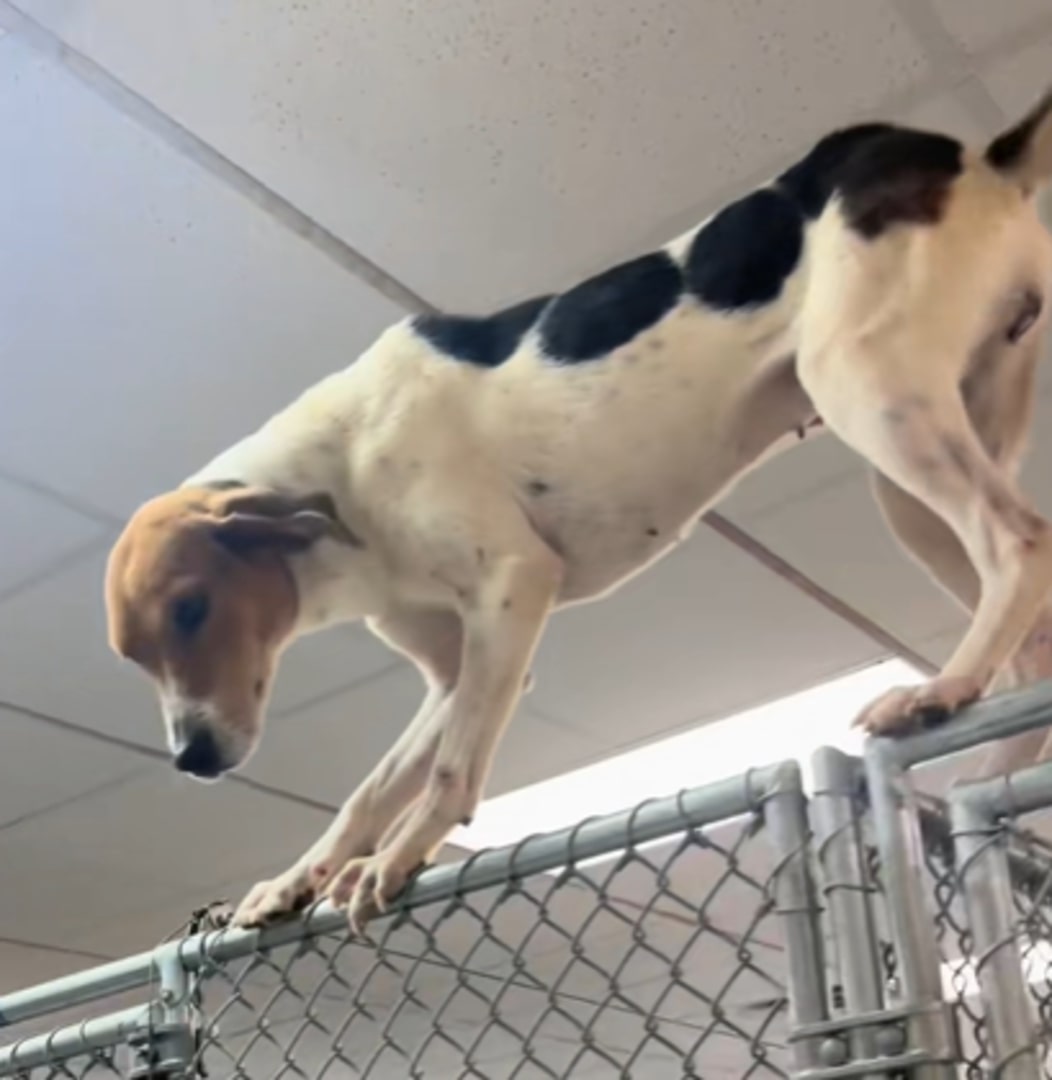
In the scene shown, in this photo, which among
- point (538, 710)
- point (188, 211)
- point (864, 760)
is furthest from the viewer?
point (538, 710)

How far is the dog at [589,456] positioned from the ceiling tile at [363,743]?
1303 millimetres

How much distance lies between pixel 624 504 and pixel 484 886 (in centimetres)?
30

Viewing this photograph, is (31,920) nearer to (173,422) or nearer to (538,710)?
(538,710)

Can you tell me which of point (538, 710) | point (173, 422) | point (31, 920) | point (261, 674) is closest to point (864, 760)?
point (261, 674)

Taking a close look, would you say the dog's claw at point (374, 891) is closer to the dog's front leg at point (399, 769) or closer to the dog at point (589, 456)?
the dog at point (589, 456)

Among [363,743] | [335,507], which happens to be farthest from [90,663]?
[335,507]

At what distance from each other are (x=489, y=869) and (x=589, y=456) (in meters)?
0.31

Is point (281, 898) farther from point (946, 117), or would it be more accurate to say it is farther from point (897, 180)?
point (946, 117)

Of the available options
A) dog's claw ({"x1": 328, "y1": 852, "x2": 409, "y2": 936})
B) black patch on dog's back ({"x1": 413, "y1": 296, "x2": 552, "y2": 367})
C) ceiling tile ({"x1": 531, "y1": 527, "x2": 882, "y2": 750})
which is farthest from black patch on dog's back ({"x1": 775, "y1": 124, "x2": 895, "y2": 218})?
ceiling tile ({"x1": 531, "y1": 527, "x2": 882, "y2": 750})

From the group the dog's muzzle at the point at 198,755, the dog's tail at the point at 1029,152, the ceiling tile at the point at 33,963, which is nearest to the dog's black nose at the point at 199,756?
the dog's muzzle at the point at 198,755

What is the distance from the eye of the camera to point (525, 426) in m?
1.11

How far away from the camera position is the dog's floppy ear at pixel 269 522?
3.63ft

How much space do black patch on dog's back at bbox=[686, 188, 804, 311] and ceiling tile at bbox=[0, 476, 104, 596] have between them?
3.93 feet

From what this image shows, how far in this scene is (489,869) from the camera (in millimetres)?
917
